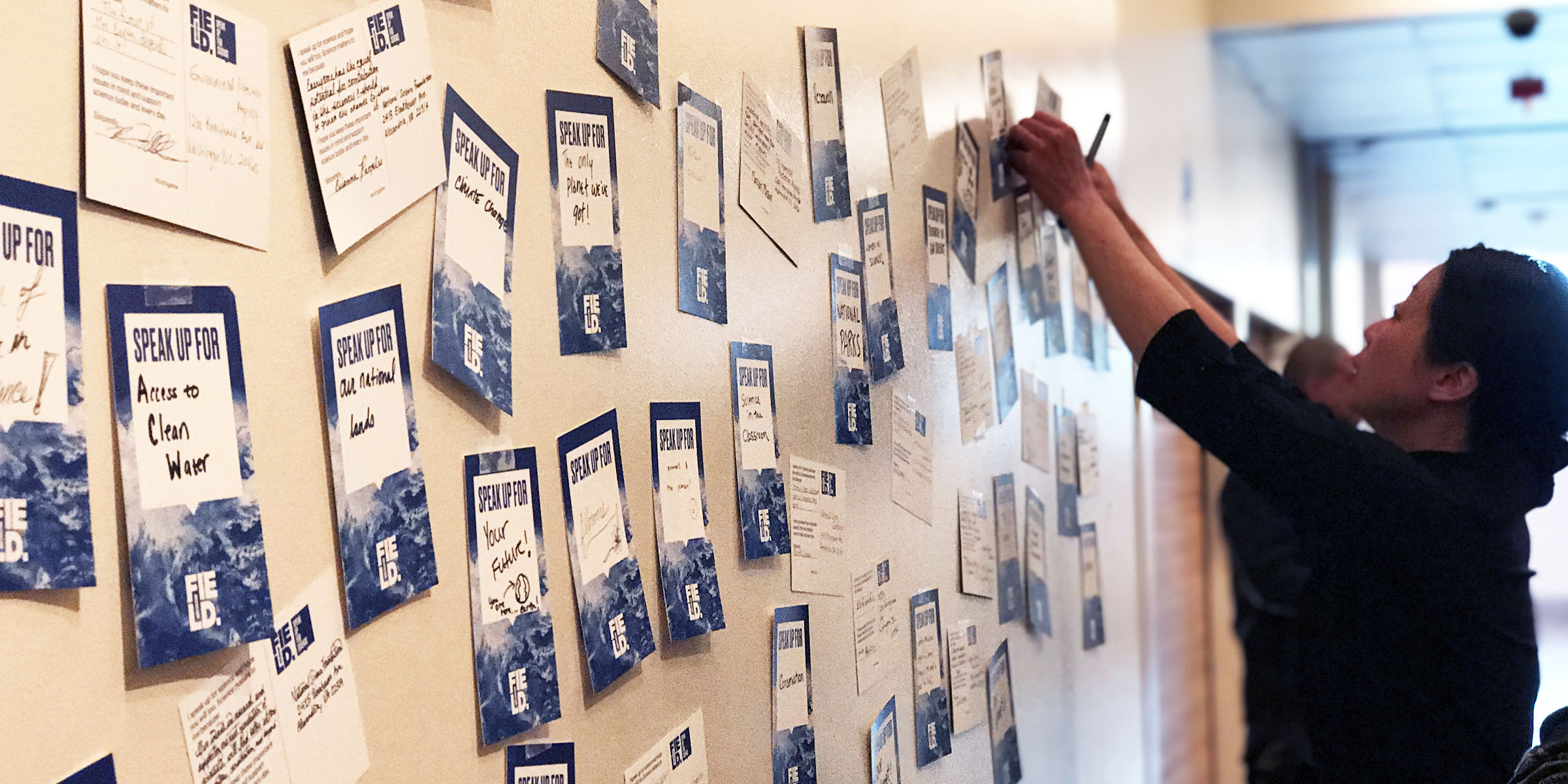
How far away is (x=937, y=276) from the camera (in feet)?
5.73

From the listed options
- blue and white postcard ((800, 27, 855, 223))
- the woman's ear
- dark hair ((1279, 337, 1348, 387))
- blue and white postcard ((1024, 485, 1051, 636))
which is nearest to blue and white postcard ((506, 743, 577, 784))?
blue and white postcard ((800, 27, 855, 223))

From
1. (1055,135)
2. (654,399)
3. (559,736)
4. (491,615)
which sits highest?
(1055,135)

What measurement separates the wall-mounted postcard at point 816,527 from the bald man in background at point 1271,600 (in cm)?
190

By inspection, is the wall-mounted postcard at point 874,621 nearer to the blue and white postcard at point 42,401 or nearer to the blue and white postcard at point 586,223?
the blue and white postcard at point 586,223

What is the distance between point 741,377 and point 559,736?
40cm

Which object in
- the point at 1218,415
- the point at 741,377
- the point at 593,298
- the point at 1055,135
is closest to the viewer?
the point at 593,298

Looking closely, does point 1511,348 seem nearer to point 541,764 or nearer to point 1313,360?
point 541,764

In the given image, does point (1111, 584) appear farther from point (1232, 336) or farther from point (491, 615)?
point (491, 615)

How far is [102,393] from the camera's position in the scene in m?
0.67

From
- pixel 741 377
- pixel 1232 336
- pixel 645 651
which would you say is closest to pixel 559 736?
pixel 645 651

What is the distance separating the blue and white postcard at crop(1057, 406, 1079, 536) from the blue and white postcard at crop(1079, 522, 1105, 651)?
0.22 feet

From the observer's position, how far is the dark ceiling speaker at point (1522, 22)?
170 inches

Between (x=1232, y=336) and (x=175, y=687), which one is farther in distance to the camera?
(x=1232, y=336)

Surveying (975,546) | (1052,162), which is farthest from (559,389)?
(1052,162)
